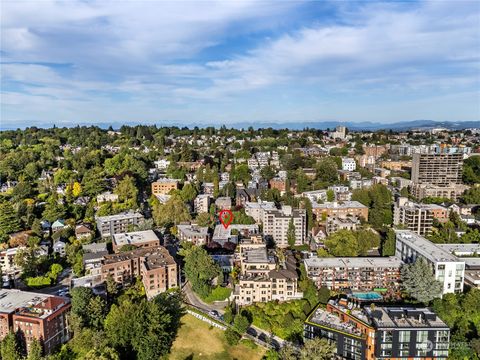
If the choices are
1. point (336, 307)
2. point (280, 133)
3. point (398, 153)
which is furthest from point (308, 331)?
point (280, 133)

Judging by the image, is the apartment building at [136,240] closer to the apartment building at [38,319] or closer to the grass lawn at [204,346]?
the apartment building at [38,319]

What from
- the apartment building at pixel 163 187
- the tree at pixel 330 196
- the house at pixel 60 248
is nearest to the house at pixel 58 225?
the house at pixel 60 248

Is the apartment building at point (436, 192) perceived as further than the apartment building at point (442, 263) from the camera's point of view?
Yes

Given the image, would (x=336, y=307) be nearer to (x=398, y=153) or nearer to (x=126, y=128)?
(x=398, y=153)

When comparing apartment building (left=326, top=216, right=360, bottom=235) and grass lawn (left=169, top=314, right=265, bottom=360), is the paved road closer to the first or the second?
grass lawn (left=169, top=314, right=265, bottom=360)

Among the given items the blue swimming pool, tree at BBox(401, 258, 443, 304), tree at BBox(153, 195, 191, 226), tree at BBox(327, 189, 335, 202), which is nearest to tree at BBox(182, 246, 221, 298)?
the blue swimming pool

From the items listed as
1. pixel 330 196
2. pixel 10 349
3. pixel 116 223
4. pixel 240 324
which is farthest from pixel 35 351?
pixel 330 196

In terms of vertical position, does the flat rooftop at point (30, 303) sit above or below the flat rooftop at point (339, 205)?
below
